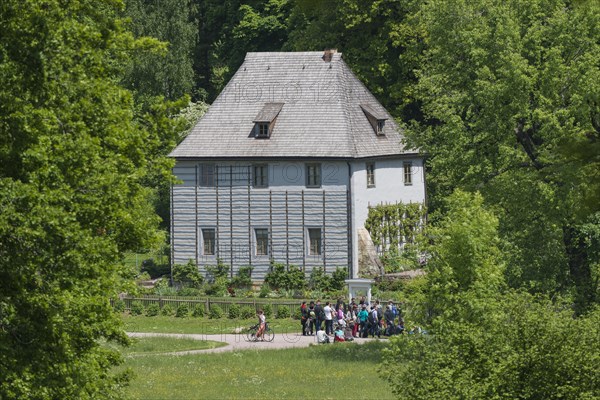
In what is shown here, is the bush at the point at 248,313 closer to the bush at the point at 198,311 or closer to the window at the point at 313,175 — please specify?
the bush at the point at 198,311

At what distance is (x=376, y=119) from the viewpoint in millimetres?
60031

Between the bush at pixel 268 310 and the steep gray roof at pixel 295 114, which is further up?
the steep gray roof at pixel 295 114

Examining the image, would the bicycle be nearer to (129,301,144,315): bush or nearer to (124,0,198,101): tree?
(129,301,144,315): bush

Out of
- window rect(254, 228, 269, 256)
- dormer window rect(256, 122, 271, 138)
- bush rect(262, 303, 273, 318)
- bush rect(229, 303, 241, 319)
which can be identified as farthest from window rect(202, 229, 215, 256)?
bush rect(262, 303, 273, 318)

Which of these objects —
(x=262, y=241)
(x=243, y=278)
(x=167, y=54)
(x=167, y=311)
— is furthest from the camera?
(x=167, y=54)

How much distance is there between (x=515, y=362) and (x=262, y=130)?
36560mm

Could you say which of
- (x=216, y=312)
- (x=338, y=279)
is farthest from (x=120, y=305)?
(x=338, y=279)

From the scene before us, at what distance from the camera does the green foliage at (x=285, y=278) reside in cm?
5881

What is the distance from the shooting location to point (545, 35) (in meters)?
43.9

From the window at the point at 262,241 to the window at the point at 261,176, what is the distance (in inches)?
72.8

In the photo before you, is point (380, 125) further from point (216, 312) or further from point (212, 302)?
point (216, 312)

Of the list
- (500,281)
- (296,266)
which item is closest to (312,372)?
(500,281)

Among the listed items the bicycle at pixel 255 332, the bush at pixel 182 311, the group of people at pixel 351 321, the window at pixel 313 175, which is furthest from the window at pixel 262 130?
the bicycle at pixel 255 332

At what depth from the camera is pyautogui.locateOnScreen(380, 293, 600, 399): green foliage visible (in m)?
23.6
